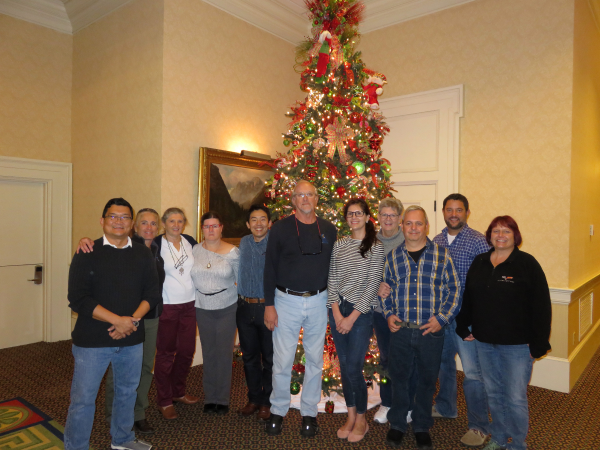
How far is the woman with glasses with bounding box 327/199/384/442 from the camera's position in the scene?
282 cm

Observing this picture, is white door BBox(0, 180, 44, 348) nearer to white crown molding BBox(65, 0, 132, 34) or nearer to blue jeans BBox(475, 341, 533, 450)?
white crown molding BBox(65, 0, 132, 34)

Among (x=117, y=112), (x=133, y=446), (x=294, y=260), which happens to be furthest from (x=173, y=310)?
(x=117, y=112)

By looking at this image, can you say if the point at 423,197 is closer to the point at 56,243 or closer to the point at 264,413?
the point at 264,413

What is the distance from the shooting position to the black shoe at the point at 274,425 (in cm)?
300

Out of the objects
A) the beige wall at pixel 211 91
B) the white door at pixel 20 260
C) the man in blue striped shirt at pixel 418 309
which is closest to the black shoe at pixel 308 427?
the man in blue striped shirt at pixel 418 309

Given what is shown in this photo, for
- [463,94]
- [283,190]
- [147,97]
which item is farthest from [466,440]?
[147,97]

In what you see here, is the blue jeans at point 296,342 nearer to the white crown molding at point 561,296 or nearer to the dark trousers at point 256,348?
the dark trousers at point 256,348

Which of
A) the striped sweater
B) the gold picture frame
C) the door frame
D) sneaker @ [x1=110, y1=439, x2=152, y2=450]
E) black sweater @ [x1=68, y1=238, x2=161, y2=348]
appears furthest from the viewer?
the door frame

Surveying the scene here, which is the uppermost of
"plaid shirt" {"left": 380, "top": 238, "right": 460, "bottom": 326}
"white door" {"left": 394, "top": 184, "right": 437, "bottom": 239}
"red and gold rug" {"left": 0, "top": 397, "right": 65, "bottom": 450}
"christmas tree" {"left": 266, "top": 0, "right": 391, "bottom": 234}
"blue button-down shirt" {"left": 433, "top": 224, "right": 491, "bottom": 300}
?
"christmas tree" {"left": 266, "top": 0, "right": 391, "bottom": 234}

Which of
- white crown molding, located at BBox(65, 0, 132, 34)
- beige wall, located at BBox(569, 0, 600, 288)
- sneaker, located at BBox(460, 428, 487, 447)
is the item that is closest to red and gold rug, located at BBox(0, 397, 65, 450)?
sneaker, located at BBox(460, 428, 487, 447)

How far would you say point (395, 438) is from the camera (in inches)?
114

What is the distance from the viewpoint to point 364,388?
293cm

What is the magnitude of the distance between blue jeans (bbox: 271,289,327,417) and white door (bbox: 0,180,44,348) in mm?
4055

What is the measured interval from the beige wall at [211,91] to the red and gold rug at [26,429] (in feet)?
7.21
